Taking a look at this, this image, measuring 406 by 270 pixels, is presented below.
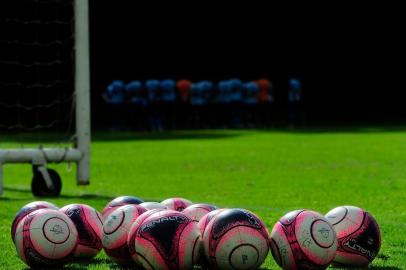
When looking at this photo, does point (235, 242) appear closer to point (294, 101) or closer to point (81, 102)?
point (81, 102)

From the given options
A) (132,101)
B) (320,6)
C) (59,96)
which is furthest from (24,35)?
(320,6)

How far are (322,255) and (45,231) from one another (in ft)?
7.01

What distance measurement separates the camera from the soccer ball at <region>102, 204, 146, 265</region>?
7223 millimetres

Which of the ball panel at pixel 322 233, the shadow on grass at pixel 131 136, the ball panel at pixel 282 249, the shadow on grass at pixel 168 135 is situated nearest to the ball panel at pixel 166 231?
the ball panel at pixel 282 249

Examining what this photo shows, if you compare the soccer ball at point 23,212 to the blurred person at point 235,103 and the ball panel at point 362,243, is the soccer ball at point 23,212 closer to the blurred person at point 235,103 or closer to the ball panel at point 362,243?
the ball panel at point 362,243

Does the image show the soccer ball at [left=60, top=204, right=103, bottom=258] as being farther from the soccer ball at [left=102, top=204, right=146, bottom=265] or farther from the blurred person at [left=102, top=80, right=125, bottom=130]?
the blurred person at [left=102, top=80, right=125, bottom=130]

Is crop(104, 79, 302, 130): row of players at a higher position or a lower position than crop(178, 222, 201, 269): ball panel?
higher

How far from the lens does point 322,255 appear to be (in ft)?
22.6

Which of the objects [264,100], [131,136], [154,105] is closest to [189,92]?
[154,105]

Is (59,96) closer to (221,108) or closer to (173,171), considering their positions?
(221,108)

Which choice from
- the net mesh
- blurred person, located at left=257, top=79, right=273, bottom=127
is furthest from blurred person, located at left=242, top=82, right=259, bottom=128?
the net mesh

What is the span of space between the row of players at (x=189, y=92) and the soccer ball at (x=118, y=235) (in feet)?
89.4

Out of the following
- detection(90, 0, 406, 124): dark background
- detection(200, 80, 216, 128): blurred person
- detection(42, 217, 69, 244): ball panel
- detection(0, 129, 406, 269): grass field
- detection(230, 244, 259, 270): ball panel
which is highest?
detection(90, 0, 406, 124): dark background

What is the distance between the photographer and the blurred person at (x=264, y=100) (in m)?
37.4
